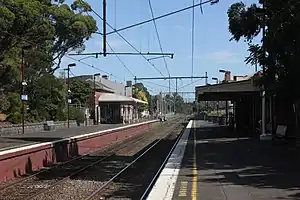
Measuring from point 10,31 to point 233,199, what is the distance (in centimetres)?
3141

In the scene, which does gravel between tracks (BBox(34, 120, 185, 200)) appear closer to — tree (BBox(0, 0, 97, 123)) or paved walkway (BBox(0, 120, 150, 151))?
paved walkway (BBox(0, 120, 150, 151))

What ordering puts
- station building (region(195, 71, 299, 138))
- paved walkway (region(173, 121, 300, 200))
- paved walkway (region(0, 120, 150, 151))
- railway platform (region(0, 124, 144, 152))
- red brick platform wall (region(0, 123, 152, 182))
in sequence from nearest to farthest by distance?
1. paved walkway (region(173, 121, 300, 200))
2. red brick platform wall (region(0, 123, 152, 182))
3. railway platform (region(0, 124, 144, 152))
4. paved walkway (region(0, 120, 150, 151))
5. station building (region(195, 71, 299, 138))

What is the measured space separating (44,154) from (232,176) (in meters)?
10.0

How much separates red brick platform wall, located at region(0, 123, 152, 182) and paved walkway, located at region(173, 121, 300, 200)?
568 centimetres

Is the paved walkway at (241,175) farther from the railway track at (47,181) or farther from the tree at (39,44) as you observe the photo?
the tree at (39,44)

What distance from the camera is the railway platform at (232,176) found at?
12562 mm

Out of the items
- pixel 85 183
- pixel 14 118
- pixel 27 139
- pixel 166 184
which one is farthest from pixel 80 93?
pixel 166 184

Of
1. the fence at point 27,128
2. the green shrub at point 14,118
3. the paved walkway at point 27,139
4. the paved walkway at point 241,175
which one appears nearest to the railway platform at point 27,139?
the paved walkway at point 27,139

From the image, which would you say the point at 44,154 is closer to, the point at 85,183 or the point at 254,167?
the point at 85,183

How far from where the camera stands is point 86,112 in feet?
241

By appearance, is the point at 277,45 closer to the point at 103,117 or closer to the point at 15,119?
the point at 15,119

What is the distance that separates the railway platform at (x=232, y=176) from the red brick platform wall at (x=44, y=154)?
5.14 metres

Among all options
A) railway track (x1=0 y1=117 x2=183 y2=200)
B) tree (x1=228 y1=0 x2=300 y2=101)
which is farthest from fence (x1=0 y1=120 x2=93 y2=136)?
tree (x1=228 y1=0 x2=300 y2=101)

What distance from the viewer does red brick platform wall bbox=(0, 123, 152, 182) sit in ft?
61.8
